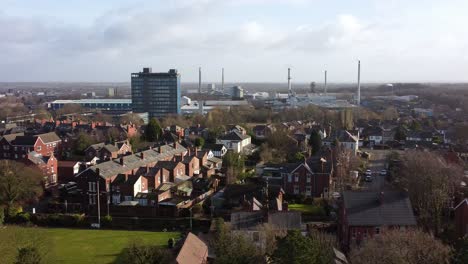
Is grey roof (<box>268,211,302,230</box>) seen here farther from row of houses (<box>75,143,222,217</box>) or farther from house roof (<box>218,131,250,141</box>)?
house roof (<box>218,131,250,141</box>)

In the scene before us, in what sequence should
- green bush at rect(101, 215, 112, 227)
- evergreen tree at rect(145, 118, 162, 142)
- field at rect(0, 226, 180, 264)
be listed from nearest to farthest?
field at rect(0, 226, 180, 264) → green bush at rect(101, 215, 112, 227) → evergreen tree at rect(145, 118, 162, 142)

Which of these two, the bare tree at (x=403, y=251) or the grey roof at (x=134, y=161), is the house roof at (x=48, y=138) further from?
the bare tree at (x=403, y=251)

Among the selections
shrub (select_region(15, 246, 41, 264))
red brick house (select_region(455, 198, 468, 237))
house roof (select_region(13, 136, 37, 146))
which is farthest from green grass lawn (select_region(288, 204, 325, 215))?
house roof (select_region(13, 136, 37, 146))

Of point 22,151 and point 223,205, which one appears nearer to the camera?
point 223,205

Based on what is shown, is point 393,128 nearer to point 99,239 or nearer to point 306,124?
point 306,124

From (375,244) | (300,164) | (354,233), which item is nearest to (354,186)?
(300,164)

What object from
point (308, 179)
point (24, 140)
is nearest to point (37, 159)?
point (24, 140)
